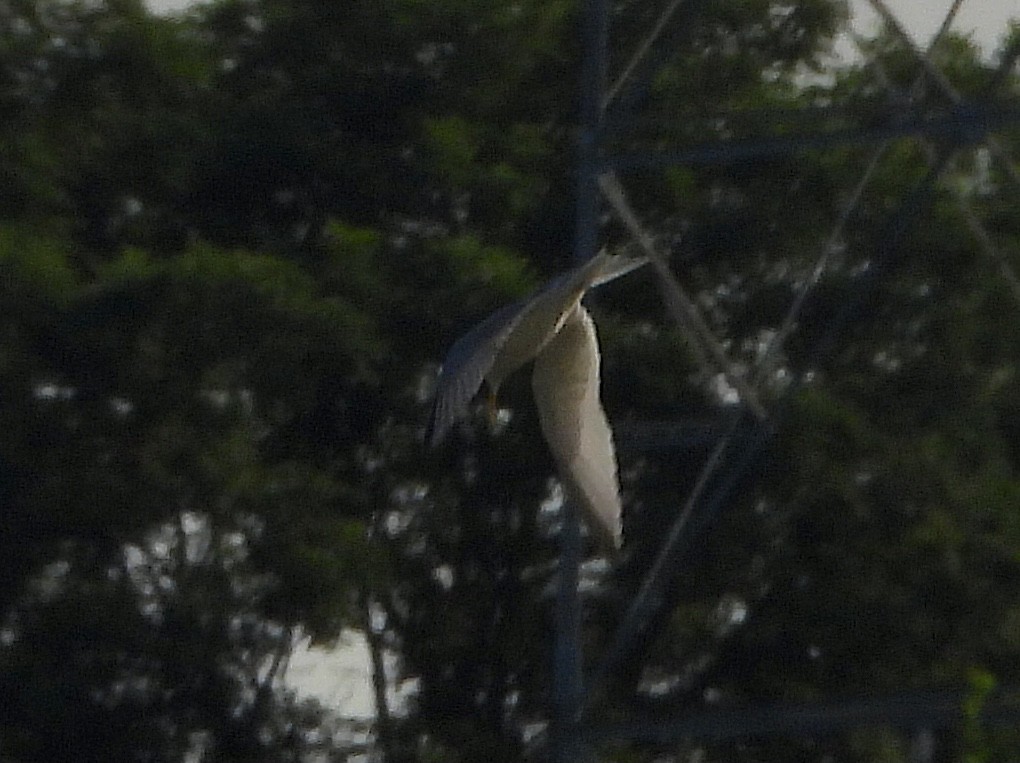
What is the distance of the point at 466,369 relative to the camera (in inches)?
383

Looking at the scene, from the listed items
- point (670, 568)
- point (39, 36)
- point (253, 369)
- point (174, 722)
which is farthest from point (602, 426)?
point (39, 36)

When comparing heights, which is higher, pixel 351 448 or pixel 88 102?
pixel 88 102

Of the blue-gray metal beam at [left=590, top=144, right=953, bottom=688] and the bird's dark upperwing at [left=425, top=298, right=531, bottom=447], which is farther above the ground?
the blue-gray metal beam at [left=590, top=144, right=953, bottom=688]

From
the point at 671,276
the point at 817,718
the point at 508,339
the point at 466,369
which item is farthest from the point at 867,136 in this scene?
the point at 466,369

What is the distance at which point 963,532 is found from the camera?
18.0 metres

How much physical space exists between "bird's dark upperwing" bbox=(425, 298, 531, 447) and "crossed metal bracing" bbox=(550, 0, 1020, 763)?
10.1ft

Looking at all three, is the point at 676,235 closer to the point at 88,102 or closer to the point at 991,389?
the point at 991,389

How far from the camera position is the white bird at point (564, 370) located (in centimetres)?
993

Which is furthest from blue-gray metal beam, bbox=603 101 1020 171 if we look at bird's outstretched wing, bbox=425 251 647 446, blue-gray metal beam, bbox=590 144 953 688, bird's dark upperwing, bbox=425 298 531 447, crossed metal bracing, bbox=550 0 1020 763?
bird's dark upperwing, bbox=425 298 531 447

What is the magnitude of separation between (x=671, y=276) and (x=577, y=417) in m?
4.27

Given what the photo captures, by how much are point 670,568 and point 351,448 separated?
125 inches

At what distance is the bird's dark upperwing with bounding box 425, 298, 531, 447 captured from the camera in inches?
368

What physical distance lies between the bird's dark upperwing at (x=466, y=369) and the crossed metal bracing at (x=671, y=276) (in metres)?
3.07

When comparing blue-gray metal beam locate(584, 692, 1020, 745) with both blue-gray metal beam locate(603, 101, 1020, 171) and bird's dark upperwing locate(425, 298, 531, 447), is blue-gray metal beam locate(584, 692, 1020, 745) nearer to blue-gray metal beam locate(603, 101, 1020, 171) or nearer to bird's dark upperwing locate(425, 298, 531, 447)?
blue-gray metal beam locate(603, 101, 1020, 171)
